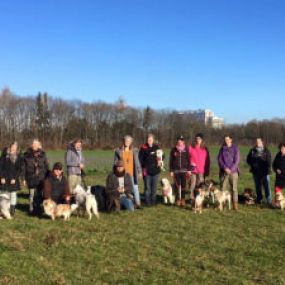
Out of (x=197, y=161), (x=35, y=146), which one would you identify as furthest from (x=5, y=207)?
(x=197, y=161)

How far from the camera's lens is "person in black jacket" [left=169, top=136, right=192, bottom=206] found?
470 inches

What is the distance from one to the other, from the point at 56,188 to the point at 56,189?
23 millimetres

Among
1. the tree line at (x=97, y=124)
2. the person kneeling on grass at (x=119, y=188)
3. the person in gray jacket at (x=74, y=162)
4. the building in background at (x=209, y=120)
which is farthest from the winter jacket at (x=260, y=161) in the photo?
the building in background at (x=209, y=120)

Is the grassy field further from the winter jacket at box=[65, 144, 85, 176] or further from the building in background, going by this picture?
the building in background

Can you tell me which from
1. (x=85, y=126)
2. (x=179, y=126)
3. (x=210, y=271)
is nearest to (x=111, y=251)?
(x=210, y=271)

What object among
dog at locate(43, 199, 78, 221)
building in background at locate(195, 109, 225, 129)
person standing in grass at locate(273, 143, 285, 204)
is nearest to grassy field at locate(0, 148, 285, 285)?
dog at locate(43, 199, 78, 221)

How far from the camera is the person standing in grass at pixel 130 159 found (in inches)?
448

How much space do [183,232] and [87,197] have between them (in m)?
2.46

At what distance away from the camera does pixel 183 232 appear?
28.6ft

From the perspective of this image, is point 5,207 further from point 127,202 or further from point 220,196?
point 220,196

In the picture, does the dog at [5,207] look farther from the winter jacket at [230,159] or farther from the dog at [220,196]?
the winter jacket at [230,159]

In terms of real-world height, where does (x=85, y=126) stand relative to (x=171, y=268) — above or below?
above

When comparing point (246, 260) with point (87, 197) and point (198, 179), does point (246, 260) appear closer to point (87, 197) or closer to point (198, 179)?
point (87, 197)

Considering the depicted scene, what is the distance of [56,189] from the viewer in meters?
10.4
